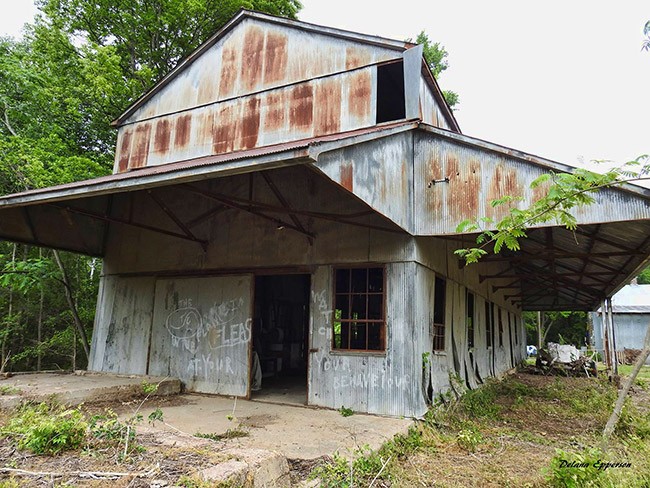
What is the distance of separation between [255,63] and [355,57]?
2.39 metres

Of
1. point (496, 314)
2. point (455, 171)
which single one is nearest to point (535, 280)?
point (496, 314)

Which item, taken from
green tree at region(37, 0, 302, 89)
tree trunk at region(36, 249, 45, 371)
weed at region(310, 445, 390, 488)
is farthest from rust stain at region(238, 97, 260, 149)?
tree trunk at region(36, 249, 45, 371)

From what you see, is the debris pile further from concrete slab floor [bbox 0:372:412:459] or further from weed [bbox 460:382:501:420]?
concrete slab floor [bbox 0:372:412:459]

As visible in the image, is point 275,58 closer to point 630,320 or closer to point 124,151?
point 124,151

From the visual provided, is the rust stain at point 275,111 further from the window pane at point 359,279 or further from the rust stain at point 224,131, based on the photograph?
the window pane at point 359,279

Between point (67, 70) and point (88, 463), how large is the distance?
672 inches

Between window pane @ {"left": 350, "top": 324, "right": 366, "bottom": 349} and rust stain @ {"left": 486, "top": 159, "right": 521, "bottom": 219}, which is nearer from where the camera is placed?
rust stain @ {"left": 486, "top": 159, "right": 521, "bottom": 219}

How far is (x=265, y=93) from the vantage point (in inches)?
369

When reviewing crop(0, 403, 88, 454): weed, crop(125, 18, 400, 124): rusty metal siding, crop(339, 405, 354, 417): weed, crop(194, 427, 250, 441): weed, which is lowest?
crop(194, 427, 250, 441): weed

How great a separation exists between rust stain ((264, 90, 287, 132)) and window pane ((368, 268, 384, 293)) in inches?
145

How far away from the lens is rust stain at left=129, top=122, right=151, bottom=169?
430 inches

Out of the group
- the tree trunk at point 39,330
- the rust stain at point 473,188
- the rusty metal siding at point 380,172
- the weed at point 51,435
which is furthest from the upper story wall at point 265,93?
the tree trunk at point 39,330

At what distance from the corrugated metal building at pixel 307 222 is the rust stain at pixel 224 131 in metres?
0.05

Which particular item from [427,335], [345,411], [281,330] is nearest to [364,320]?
[427,335]
